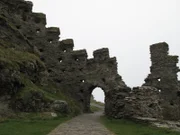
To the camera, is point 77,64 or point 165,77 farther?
point 77,64

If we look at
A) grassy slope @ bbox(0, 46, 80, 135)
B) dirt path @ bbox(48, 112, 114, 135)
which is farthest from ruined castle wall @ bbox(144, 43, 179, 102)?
dirt path @ bbox(48, 112, 114, 135)

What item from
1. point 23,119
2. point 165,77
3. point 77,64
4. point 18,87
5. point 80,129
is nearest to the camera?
point 80,129

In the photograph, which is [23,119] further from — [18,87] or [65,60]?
[65,60]

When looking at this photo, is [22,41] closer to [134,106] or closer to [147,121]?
[134,106]

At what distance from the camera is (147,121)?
82.6 feet

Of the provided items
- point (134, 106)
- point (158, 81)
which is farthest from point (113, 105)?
point (158, 81)

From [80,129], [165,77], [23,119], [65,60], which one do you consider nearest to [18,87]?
[23,119]

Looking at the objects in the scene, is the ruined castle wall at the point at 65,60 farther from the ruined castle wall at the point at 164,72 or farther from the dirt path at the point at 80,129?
→ the dirt path at the point at 80,129

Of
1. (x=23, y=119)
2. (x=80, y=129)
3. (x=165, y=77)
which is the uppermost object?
(x=165, y=77)

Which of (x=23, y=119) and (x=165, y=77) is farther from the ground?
(x=165, y=77)

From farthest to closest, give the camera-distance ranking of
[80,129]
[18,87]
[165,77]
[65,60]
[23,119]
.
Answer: [65,60] → [165,77] → [18,87] → [23,119] → [80,129]

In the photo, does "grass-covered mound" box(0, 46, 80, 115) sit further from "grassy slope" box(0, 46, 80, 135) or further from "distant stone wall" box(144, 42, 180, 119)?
"distant stone wall" box(144, 42, 180, 119)

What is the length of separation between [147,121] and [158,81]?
17.6m

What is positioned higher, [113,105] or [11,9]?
[11,9]
